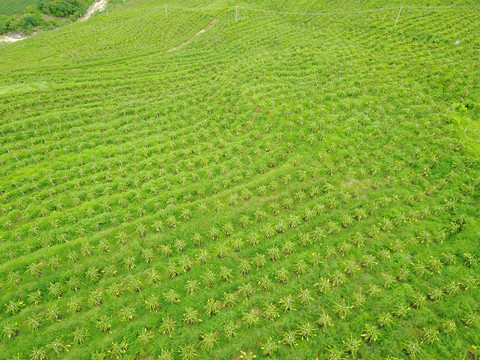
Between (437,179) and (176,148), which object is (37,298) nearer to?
(176,148)

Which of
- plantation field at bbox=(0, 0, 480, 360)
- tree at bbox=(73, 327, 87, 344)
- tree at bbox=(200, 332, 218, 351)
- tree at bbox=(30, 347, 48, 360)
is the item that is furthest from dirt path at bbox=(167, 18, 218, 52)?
tree at bbox=(200, 332, 218, 351)

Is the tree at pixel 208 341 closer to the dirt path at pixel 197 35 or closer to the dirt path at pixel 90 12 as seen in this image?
the dirt path at pixel 197 35

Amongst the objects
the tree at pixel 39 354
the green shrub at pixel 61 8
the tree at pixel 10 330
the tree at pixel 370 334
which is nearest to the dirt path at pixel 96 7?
the green shrub at pixel 61 8

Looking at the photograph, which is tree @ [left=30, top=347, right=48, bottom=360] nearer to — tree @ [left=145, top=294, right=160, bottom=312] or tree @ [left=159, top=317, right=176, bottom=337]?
tree @ [left=145, top=294, right=160, bottom=312]

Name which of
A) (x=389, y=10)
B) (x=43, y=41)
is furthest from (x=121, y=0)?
(x=389, y=10)

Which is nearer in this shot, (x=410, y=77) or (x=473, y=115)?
(x=473, y=115)
